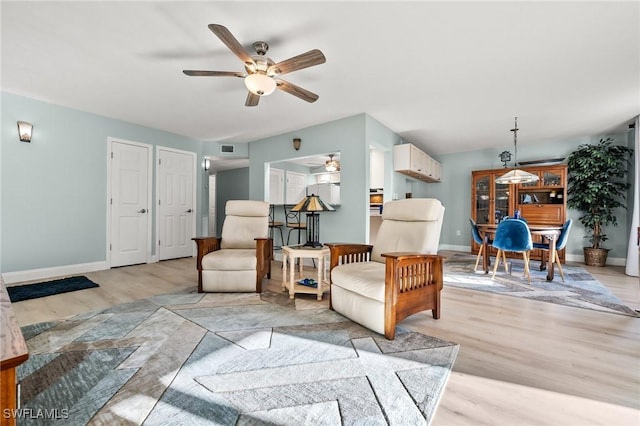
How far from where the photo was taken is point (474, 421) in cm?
124

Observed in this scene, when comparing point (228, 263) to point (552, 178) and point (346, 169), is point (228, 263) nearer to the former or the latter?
point (346, 169)

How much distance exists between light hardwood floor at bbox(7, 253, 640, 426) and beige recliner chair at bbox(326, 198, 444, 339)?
0.31 metres

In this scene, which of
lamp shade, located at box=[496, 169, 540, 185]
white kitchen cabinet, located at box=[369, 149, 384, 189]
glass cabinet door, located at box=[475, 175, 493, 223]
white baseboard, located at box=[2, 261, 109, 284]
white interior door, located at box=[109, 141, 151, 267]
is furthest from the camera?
glass cabinet door, located at box=[475, 175, 493, 223]

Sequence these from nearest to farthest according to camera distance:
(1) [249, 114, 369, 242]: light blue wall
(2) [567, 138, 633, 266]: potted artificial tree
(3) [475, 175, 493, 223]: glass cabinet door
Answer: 1. (1) [249, 114, 369, 242]: light blue wall
2. (2) [567, 138, 633, 266]: potted artificial tree
3. (3) [475, 175, 493, 223]: glass cabinet door

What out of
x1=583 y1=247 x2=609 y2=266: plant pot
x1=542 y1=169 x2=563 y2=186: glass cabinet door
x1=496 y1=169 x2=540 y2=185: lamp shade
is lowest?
x1=583 y1=247 x2=609 y2=266: plant pot

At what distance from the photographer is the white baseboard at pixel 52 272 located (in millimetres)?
3543

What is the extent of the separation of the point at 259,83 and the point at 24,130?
3559 millimetres

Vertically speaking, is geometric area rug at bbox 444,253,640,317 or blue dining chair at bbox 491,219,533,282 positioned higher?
blue dining chair at bbox 491,219,533,282

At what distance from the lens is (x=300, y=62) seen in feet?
7.38

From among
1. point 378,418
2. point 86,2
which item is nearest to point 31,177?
point 86,2

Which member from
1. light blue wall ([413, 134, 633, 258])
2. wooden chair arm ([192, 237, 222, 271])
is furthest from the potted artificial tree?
wooden chair arm ([192, 237, 222, 271])

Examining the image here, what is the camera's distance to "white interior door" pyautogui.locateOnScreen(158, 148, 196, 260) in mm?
5098

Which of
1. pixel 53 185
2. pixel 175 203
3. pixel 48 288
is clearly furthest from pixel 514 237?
pixel 53 185

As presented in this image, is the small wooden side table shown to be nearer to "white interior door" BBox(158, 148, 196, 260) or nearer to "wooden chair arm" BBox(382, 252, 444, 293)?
"wooden chair arm" BBox(382, 252, 444, 293)
